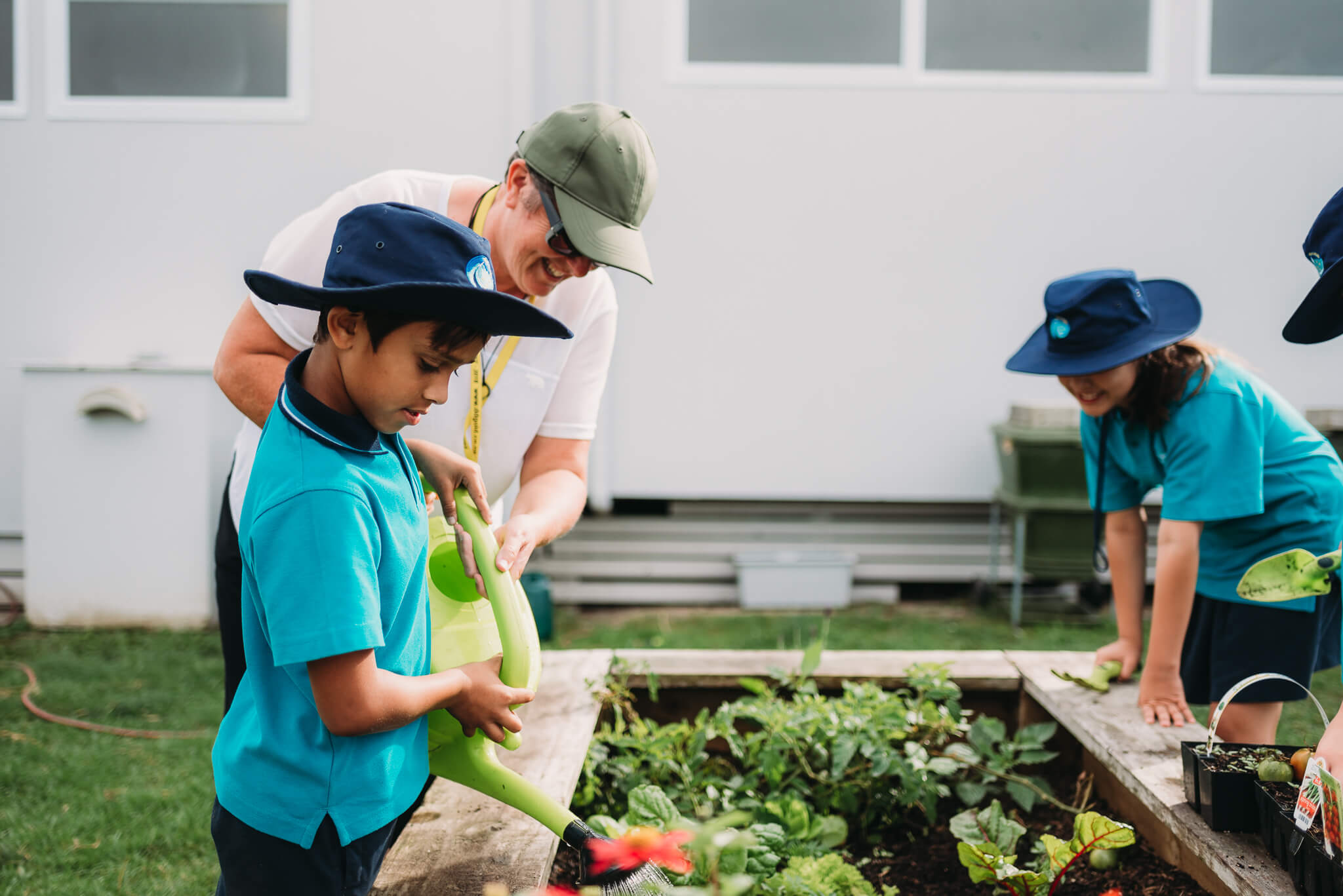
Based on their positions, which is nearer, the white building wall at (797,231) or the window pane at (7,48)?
the white building wall at (797,231)

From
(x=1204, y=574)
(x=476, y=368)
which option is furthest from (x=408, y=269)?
(x=1204, y=574)

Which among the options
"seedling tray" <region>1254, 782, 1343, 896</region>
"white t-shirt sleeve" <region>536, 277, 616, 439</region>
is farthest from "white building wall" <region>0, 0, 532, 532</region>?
"seedling tray" <region>1254, 782, 1343, 896</region>

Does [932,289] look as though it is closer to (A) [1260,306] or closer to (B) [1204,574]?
(A) [1260,306]

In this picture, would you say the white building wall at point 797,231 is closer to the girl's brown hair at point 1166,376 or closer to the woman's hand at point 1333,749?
the girl's brown hair at point 1166,376

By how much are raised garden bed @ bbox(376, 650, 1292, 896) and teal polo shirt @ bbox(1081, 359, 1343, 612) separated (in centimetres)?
45

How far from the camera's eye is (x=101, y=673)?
14.5 feet

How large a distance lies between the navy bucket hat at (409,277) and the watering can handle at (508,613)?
344 mm

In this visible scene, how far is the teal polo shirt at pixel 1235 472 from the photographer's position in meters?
2.27

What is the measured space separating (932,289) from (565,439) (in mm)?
3882

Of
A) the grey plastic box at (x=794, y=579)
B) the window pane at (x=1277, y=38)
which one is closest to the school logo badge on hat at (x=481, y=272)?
the grey plastic box at (x=794, y=579)

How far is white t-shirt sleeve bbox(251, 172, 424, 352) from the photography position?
69.3 inches

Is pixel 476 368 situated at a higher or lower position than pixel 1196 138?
lower

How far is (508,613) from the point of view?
1448 mm

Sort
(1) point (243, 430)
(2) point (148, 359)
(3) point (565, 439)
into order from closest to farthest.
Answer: (1) point (243, 430)
(3) point (565, 439)
(2) point (148, 359)
